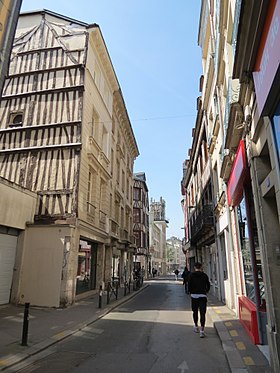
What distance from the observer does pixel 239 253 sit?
29.5 feet

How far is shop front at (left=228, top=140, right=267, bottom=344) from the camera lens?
19.5 ft

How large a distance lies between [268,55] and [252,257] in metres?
4.57

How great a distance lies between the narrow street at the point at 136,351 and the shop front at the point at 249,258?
887mm

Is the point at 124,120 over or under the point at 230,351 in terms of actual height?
over

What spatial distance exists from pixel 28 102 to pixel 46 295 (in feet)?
32.7

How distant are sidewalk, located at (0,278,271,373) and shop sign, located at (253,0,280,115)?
417 cm

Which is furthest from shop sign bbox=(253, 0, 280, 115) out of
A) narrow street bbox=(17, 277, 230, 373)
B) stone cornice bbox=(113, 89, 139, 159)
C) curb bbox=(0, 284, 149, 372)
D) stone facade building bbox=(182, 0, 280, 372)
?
stone cornice bbox=(113, 89, 139, 159)

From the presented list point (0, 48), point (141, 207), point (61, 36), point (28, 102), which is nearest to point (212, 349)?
point (0, 48)

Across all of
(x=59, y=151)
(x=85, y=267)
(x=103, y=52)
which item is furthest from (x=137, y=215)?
(x=59, y=151)

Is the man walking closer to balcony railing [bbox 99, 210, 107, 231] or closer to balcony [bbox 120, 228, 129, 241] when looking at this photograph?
balcony railing [bbox 99, 210, 107, 231]

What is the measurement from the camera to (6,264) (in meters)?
12.0

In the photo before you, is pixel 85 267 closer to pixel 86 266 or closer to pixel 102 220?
pixel 86 266

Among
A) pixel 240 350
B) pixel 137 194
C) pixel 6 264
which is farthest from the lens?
pixel 137 194

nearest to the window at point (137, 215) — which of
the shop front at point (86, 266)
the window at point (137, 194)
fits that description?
A: the window at point (137, 194)
